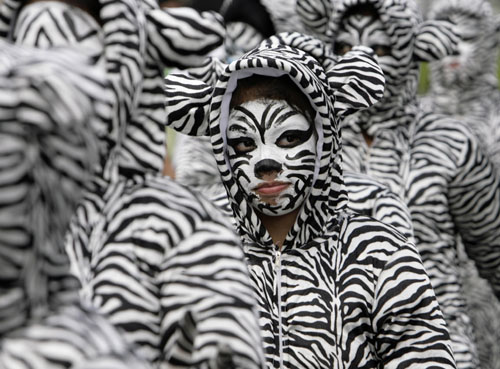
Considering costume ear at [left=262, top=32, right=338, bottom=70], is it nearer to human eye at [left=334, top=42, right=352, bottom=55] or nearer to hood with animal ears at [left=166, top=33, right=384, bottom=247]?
human eye at [left=334, top=42, right=352, bottom=55]

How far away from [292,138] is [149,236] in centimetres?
131

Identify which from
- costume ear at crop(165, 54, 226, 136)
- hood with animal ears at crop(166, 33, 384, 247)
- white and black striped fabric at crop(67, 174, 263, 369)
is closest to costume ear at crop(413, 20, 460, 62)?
hood with animal ears at crop(166, 33, 384, 247)

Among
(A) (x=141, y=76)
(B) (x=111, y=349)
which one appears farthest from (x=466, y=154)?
(B) (x=111, y=349)

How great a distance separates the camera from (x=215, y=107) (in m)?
3.65

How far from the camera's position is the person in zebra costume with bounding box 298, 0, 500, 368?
207 inches

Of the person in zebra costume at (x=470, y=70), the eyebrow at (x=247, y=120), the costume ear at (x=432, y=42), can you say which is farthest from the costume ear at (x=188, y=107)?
the person in zebra costume at (x=470, y=70)

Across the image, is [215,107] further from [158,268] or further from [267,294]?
[158,268]

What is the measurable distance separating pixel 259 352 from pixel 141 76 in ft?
2.21

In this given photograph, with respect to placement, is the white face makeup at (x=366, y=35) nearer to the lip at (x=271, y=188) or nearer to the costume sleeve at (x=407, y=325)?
the lip at (x=271, y=188)

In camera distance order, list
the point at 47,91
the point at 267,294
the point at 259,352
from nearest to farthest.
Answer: the point at 47,91 < the point at 259,352 < the point at 267,294

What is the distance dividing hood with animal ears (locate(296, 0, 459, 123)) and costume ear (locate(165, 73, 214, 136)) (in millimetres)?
1892

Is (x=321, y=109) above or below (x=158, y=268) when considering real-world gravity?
above

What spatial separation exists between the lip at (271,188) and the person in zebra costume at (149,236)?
43.1 inches

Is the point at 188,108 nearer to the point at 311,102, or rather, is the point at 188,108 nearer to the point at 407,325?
the point at 311,102
